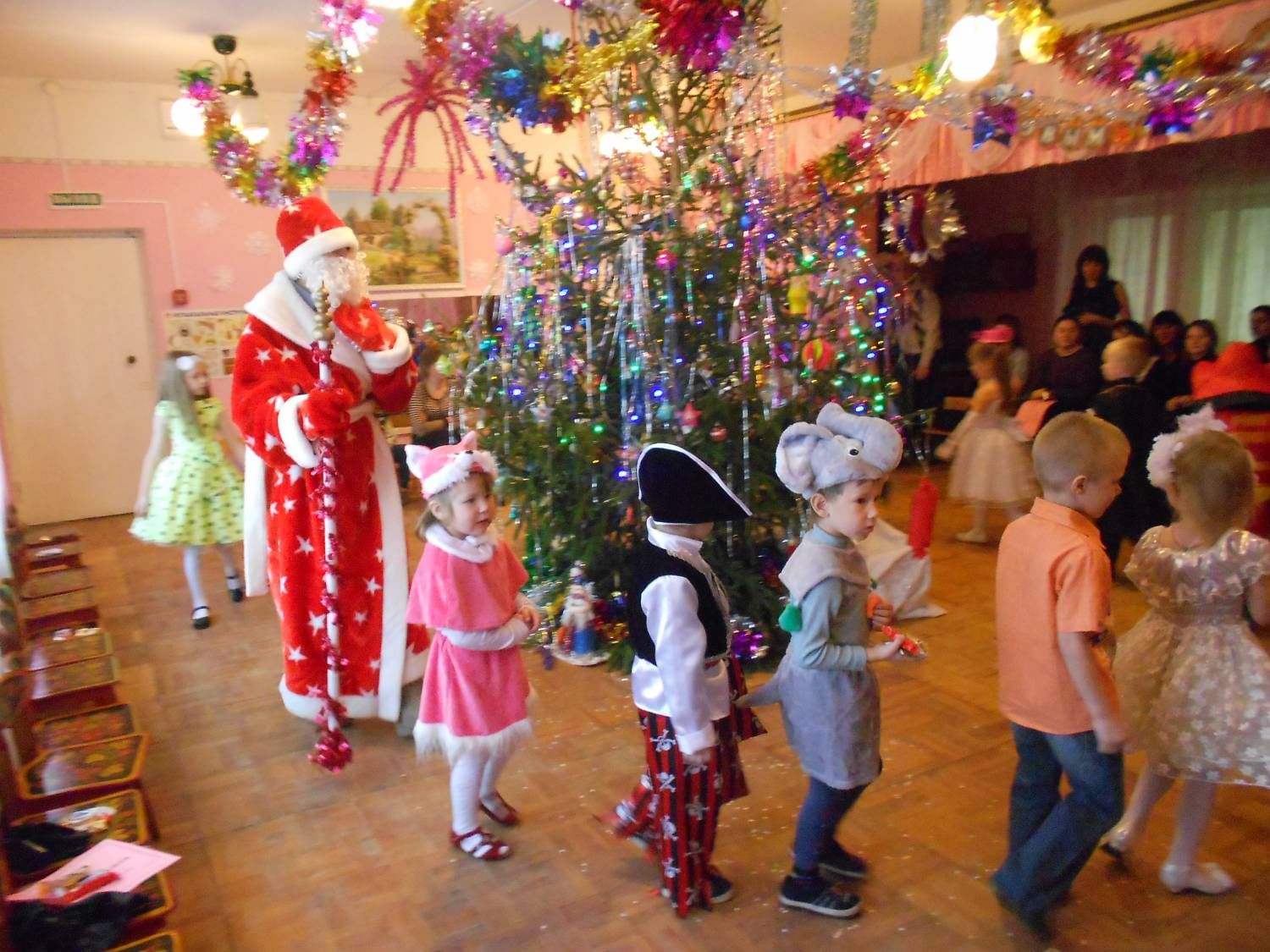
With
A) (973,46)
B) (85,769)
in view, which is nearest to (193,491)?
(85,769)

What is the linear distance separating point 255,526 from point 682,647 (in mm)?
1968

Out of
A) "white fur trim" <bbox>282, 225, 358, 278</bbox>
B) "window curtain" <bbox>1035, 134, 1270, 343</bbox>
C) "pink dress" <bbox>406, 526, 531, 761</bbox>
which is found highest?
"window curtain" <bbox>1035, 134, 1270, 343</bbox>

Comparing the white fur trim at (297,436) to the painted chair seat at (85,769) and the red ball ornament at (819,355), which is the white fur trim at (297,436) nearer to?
the painted chair seat at (85,769)

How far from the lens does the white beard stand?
301 cm

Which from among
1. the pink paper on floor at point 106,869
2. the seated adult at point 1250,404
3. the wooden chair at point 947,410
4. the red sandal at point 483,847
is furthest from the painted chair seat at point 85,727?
the wooden chair at point 947,410

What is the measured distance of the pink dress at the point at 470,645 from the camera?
2.33m

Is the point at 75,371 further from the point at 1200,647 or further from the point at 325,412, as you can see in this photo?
the point at 1200,647

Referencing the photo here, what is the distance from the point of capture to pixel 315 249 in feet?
9.80

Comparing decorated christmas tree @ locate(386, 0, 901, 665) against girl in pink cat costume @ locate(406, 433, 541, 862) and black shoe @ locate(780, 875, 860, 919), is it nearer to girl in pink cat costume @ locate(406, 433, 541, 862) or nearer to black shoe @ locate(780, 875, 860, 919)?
girl in pink cat costume @ locate(406, 433, 541, 862)

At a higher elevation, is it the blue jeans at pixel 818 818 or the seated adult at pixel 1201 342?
the seated adult at pixel 1201 342

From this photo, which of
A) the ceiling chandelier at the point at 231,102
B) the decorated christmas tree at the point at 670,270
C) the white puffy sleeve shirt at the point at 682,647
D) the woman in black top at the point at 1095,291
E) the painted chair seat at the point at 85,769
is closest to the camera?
the white puffy sleeve shirt at the point at 682,647

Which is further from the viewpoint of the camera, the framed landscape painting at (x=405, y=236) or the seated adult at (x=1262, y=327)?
the framed landscape painting at (x=405, y=236)

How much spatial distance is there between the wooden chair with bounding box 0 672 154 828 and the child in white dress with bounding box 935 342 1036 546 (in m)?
4.36

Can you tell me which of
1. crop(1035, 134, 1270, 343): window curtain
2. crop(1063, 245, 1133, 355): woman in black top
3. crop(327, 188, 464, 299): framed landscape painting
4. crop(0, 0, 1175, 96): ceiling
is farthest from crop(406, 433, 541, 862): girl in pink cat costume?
crop(1035, 134, 1270, 343): window curtain
